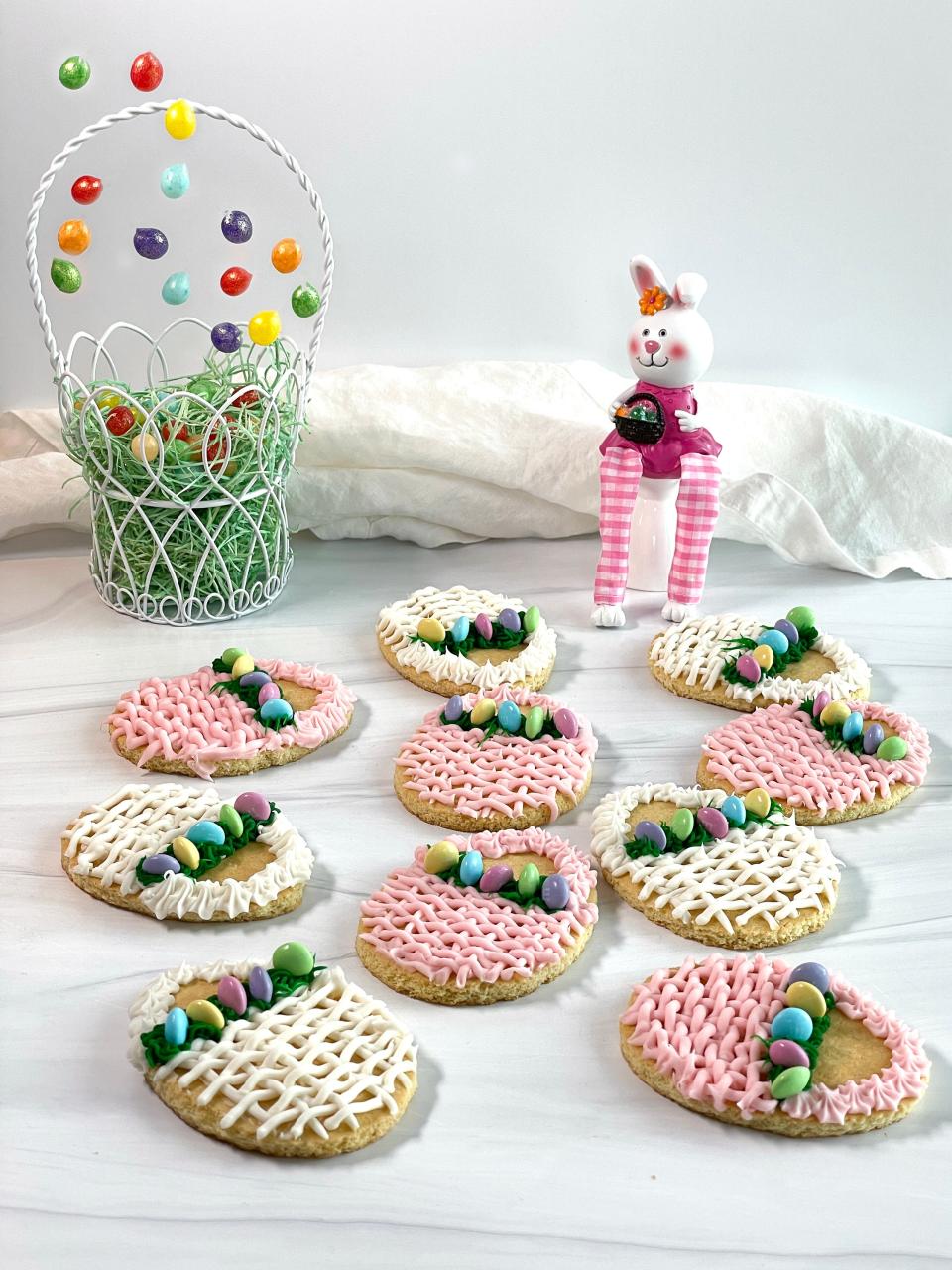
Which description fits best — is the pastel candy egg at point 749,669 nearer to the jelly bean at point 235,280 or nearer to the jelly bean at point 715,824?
the jelly bean at point 715,824

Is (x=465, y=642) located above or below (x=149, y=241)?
below

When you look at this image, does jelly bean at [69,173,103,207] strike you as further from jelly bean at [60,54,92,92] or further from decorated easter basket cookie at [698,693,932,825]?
decorated easter basket cookie at [698,693,932,825]

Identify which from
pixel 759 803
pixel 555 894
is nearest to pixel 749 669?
pixel 759 803

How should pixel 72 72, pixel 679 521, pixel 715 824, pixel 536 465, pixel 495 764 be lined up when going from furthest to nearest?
pixel 536 465 < pixel 679 521 < pixel 72 72 < pixel 495 764 < pixel 715 824

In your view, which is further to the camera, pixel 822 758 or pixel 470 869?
pixel 822 758

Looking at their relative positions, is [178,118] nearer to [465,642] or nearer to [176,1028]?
[465,642]

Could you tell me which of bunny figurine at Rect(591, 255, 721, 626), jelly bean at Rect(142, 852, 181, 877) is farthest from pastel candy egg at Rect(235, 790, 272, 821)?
bunny figurine at Rect(591, 255, 721, 626)

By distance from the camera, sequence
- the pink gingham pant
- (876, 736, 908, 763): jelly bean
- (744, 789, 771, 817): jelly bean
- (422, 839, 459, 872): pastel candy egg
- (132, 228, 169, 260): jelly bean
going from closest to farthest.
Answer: (422, 839, 459, 872): pastel candy egg
(744, 789, 771, 817): jelly bean
(876, 736, 908, 763): jelly bean
(132, 228, 169, 260): jelly bean
the pink gingham pant
